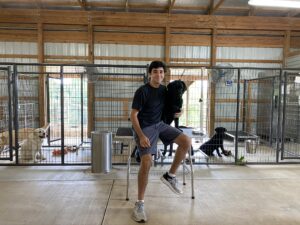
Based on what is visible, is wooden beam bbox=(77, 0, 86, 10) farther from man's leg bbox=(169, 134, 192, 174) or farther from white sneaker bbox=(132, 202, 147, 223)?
white sneaker bbox=(132, 202, 147, 223)

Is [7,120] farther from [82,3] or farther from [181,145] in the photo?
[181,145]

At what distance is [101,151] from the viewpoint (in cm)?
387

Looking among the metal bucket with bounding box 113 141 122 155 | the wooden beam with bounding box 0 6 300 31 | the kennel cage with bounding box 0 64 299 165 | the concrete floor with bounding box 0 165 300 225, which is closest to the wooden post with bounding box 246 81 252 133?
the kennel cage with bounding box 0 64 299 165

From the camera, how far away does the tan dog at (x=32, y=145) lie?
4.48 metres

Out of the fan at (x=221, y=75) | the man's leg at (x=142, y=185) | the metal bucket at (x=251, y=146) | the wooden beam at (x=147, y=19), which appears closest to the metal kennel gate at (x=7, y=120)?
the wooden beam at (x=147, y=19)

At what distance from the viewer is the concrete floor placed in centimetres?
249

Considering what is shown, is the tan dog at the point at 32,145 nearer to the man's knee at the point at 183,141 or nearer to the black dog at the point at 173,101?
the black dog at the point at 173,101

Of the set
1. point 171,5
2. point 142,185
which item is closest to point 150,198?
point 142,185

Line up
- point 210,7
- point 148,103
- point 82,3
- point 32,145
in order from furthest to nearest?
1. point 210,7
2. point 82,3
3. point 32,145
4. point 148,103

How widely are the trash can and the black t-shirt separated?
1456 mm

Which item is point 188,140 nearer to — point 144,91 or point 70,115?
point 144,91

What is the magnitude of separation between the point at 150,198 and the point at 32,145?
2668mm

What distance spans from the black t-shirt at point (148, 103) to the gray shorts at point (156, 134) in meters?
0.06

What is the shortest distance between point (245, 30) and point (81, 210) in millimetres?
7350
